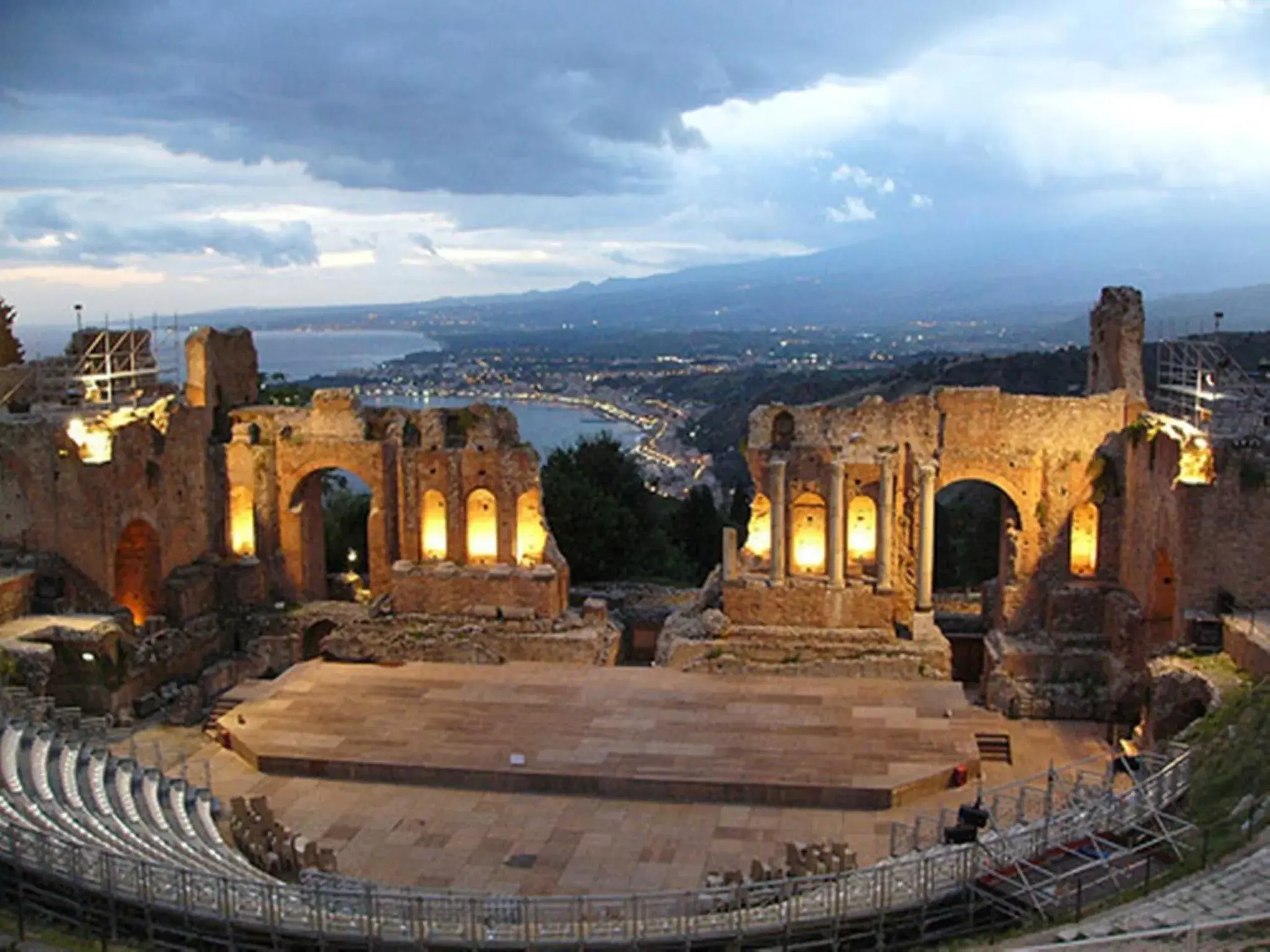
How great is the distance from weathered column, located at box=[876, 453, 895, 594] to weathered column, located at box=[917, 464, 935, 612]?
75 centimetres

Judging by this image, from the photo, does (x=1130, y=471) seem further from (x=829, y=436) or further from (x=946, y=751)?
(x=946, y=751)

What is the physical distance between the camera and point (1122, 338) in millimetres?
30891

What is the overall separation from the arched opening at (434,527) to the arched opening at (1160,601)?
685 inches

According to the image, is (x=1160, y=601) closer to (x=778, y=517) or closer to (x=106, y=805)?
(x=778, y=517)

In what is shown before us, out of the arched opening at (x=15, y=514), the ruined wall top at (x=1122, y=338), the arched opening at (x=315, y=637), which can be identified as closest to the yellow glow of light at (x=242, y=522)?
the arched opening at (x=315, y=637)

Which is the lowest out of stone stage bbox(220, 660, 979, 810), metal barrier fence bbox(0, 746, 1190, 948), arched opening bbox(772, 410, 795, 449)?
stone stage bbox(220, 660, 979, 810)

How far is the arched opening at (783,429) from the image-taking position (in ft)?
103

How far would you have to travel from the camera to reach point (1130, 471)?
96.3 feet

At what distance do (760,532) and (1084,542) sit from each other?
800 cm

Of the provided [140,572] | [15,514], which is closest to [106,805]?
[15,514]

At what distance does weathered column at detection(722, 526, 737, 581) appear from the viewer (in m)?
30.6

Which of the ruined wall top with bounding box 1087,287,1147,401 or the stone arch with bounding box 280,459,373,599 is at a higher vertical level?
the ruined wall top with bounding box 1087,287,1147,401

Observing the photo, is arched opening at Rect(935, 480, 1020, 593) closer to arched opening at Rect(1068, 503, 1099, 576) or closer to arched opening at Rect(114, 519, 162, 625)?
arched opening at Rect(1068, 503, 1099, 576)

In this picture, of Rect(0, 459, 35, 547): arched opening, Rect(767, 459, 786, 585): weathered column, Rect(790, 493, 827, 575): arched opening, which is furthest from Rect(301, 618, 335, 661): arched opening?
Rect(790, 493, 827, 575): arched opening
